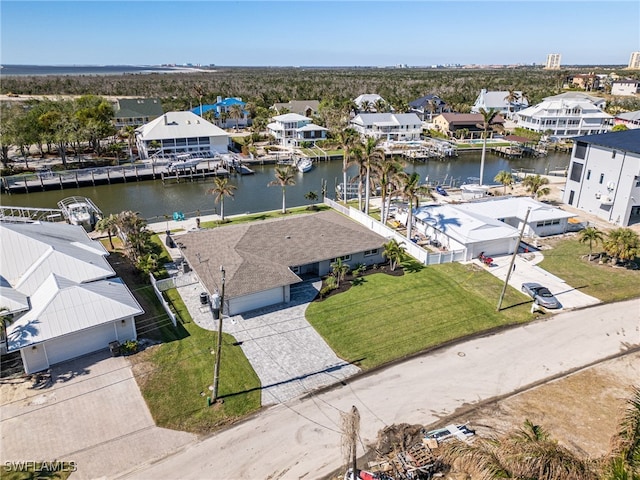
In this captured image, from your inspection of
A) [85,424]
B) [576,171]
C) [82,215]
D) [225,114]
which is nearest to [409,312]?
[85,424]

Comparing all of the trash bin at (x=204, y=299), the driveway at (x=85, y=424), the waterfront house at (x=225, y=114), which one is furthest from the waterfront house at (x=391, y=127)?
the driveway at (x=85, y=424)

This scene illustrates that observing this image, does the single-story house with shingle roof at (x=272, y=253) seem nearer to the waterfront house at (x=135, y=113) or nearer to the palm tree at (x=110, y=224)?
the palm tree at (x=110, y=224)

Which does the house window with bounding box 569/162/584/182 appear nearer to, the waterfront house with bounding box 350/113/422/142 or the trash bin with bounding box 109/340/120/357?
the waterfront house with bounding box 350/113/422/142

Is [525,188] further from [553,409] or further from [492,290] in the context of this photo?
[553,409]

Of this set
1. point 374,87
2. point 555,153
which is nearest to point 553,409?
point 555,153

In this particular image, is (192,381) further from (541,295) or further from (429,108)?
(429,108)

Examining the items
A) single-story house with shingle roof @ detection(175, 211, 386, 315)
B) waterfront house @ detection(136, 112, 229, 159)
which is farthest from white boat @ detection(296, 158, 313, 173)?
single-story house with shingle roof @ detection(175, 211, 386, 315)
